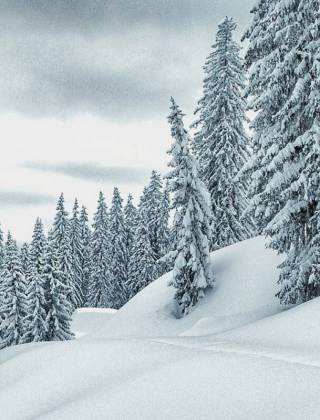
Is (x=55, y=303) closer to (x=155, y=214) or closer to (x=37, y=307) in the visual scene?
(x=37, y=307)

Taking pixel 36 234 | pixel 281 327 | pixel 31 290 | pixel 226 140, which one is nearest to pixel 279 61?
pixel 281 327

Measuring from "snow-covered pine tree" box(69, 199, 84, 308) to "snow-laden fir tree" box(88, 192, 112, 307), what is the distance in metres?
4.23

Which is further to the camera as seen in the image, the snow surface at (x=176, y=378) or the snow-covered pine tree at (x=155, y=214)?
the snow-covered pine tree at (x=155, y=214)

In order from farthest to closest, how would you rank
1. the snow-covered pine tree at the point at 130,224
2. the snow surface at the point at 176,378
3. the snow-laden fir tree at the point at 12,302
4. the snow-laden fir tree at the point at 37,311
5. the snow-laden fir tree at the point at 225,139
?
the snow-covered pine tree at the point at 130,224
the snow-laden fir tree at the point at 12,302
the snow-laden fir tree at the point at 37,311
the snow-laden fir tree at the point at 225,139
the snow surface at the point at 176,378

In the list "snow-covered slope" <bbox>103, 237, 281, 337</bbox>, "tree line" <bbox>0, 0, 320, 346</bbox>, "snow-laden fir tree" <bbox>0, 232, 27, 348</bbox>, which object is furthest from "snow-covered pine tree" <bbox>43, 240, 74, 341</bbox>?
"snow-covered slope" <bbox>103, 237, 281, 337</bbox>

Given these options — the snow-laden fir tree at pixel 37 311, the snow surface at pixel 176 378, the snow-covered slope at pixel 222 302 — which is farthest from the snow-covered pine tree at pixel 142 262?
the snow surface at pixel 176 378

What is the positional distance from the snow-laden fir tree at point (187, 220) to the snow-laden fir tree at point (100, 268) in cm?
3750

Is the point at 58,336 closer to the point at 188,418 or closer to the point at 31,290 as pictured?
the point at 31,290

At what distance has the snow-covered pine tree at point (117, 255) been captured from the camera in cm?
5925

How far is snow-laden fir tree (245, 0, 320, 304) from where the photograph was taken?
11508 mm

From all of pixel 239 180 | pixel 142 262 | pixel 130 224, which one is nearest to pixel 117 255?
pixel 130 224

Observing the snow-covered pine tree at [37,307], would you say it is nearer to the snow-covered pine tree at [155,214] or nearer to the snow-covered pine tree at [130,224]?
the snow-covered pine tree at [155,214]

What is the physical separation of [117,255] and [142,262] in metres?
10.8

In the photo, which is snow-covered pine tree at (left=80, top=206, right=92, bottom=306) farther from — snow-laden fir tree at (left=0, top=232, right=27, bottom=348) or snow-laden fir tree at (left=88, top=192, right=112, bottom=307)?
snow-laden fir tree at (left=0, top=232, right=27, bottom=348)
